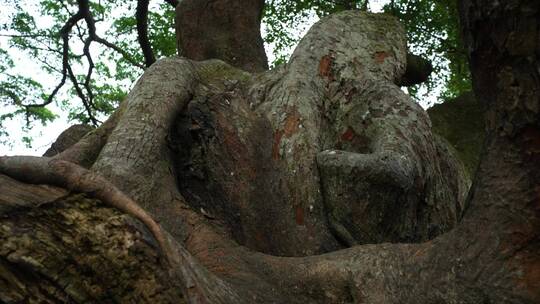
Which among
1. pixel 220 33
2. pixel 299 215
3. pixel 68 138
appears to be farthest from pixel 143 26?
pixel 299 215

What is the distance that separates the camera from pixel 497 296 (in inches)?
75.6

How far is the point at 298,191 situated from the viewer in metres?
3.44

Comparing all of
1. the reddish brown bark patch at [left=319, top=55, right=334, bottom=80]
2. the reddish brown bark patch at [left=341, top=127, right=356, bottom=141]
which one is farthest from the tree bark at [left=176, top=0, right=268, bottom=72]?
the reddish brown bark patch at [left=341, top=127, right=356, bottom=141]

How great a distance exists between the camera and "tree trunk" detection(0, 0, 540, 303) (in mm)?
1667

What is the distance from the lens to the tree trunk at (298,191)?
5.47ft

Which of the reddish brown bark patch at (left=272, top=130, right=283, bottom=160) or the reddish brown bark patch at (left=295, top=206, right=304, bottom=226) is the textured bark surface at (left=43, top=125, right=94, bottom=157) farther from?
the reddish brown bark patch at (left=295, top=206, right=304, bottom=226)

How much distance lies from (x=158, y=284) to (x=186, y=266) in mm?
181

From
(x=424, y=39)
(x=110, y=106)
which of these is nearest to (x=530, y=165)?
(x=424, y=39)

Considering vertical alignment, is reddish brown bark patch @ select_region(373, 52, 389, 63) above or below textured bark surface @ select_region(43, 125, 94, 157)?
above

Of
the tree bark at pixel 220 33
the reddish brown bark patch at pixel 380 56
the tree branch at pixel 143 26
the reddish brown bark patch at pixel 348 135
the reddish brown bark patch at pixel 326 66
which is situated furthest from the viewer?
the tree branch at pixel 143 26

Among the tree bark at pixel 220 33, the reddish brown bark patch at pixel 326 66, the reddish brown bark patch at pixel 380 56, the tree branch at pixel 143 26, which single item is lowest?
the reddish brown bark patch at pixel 326 66

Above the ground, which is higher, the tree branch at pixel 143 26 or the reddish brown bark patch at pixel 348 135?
the tree branch at pixel 143 26

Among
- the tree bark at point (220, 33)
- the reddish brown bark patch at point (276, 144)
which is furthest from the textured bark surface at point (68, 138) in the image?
the reddish brown bark patch at point (276, 144)

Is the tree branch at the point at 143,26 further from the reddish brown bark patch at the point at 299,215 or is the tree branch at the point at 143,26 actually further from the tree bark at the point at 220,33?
the reddish brown bark patch at the point at 299,215
